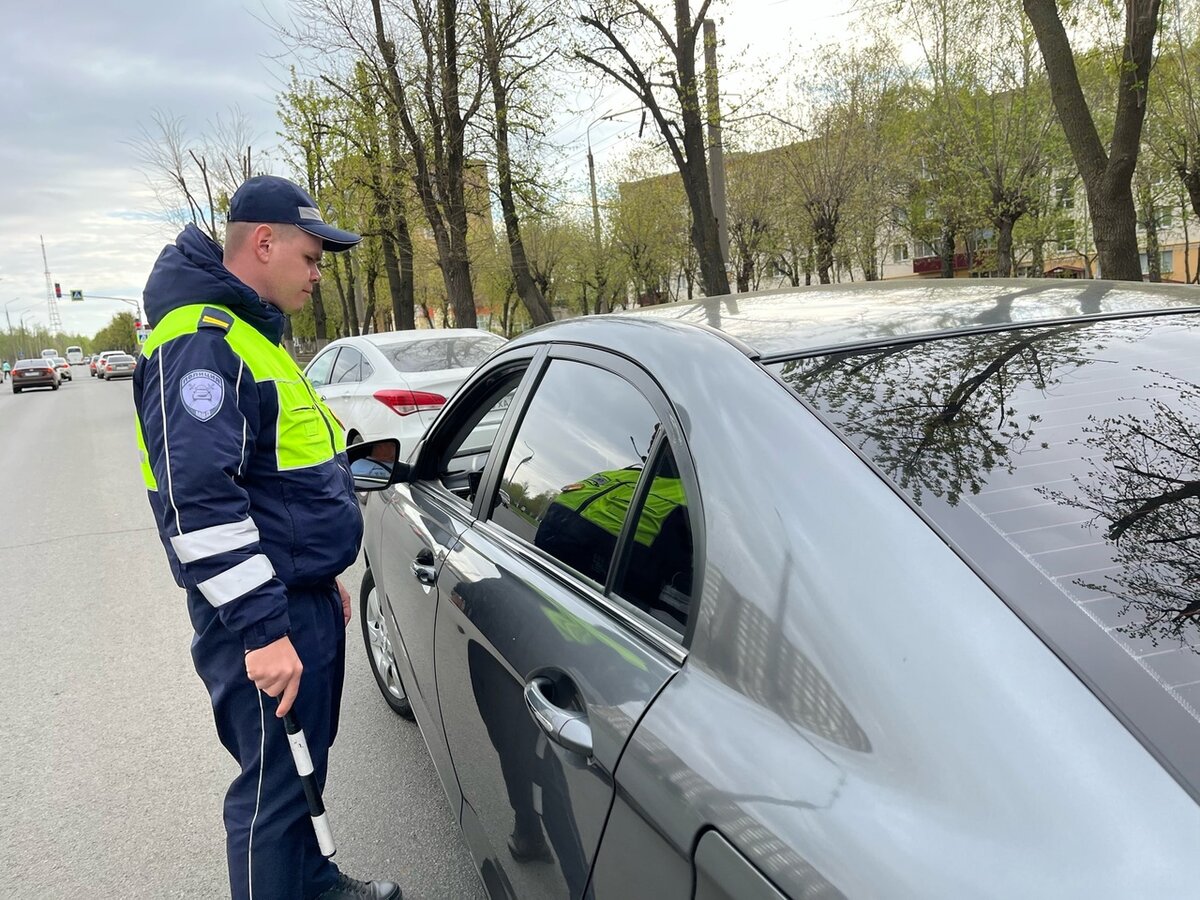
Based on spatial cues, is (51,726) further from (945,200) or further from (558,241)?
(558,241)

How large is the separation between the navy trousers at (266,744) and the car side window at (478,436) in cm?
63

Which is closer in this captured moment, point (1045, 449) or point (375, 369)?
point (1045, 449)

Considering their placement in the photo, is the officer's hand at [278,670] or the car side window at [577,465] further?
the officer's hand at [278,670]

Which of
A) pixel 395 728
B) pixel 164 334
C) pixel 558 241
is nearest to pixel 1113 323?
pixel 164 334

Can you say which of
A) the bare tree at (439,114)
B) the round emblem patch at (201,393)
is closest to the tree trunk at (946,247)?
the bare tree at (439,114)

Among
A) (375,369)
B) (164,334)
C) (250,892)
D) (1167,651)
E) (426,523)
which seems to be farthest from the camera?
(375,369)

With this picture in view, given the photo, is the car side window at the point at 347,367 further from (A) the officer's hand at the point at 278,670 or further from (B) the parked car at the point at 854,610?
(B) the parked car at the point at 854,610

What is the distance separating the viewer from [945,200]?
25.6 metres

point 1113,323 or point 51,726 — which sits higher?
point 1113,323

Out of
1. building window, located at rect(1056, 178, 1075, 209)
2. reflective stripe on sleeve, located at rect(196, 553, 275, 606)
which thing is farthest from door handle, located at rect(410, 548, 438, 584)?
building window, located at rect(1056, 178, 1075, 209)

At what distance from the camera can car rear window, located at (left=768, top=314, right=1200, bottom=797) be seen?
0.98 metres

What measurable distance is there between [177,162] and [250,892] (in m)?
36.9

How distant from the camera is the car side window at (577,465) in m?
1.68

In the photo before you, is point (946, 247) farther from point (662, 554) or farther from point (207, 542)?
point (207, 542)
